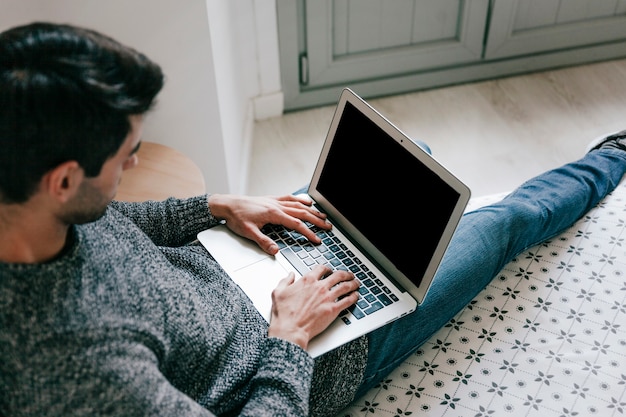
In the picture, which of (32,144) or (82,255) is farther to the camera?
(82,255)

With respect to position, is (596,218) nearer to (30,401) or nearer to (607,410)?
(607,410)

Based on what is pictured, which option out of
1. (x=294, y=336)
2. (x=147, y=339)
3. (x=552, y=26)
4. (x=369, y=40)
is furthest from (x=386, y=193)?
(x=552, y=26)

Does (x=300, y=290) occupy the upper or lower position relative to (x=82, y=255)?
lower

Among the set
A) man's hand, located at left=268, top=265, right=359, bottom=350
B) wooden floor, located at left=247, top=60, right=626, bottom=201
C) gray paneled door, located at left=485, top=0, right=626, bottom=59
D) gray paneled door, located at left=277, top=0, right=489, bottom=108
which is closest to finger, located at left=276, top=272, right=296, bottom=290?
man's hand, located at left=268, top=265, right=359, bottom=350

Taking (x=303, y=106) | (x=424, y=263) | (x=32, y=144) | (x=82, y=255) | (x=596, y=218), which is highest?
(x=32, y=144)

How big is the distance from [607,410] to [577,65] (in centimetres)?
177

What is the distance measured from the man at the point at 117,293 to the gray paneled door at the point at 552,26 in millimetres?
1387

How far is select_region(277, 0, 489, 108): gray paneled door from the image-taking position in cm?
217

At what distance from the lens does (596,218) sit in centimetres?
144

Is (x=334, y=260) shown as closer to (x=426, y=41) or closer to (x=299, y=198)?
(x=299, y=198)

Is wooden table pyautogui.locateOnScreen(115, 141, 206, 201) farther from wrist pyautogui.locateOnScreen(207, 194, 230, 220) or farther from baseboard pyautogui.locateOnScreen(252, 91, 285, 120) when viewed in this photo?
baseboard pyautogui.locateOnScreen(252, 91, 285, 120)

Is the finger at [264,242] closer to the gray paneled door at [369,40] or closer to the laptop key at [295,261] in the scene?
the laptop key at [295,261]

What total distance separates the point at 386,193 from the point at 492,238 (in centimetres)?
25

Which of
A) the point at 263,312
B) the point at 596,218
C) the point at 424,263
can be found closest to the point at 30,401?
the point at 263,312
